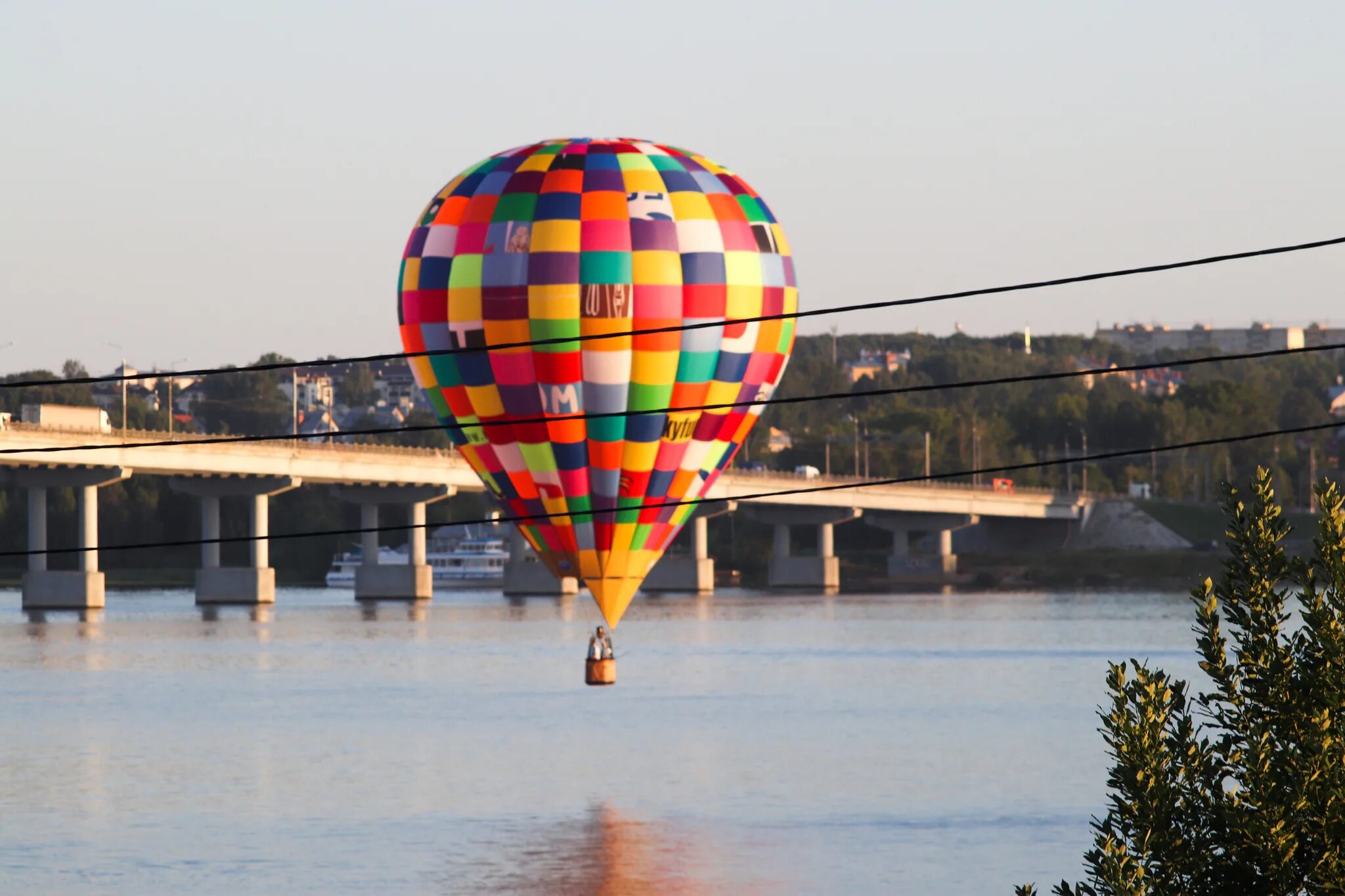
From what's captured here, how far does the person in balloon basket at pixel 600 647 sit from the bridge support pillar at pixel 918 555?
4946 inches

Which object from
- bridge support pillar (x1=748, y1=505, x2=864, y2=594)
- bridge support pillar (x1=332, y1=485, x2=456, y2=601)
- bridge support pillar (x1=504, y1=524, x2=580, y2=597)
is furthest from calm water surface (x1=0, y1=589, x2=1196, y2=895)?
bridge support pillar (x1=748, y1=505, x2=864, y2=594)

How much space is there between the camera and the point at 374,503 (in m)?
149

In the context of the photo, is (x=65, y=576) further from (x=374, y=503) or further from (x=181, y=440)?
(x=374, y=503)

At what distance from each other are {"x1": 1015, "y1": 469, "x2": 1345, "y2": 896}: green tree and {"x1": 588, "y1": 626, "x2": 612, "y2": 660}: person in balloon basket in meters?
35.7

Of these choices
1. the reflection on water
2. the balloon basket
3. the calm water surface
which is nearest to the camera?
the reflection on water

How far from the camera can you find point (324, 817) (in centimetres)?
4809

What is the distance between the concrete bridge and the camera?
123812 mm

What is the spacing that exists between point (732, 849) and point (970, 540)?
157 metres

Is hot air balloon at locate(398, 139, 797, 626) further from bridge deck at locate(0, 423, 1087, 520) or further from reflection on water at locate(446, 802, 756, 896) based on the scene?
bridge deck at locate(0, 423, 1087, 520)

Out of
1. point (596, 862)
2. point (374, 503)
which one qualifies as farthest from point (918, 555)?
point (596, 862)

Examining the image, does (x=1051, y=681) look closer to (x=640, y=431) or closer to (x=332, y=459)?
(x=640, y=431)

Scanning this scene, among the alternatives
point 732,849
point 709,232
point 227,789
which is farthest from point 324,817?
point 709,232

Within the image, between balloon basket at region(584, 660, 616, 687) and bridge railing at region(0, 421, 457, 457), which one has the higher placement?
bridge railing at region(0, 421, 457, 457)

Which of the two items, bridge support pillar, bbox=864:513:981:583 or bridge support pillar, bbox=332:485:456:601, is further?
bridge support pillar, bbox=864:513:981:583
